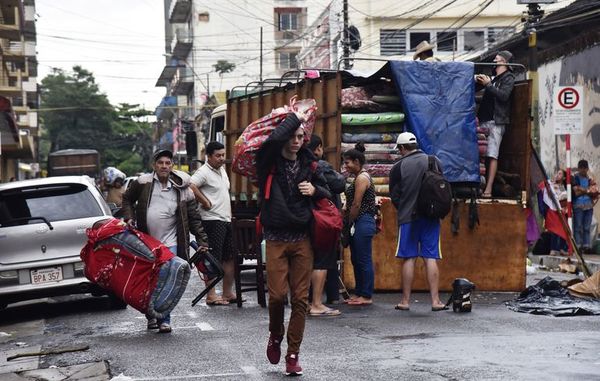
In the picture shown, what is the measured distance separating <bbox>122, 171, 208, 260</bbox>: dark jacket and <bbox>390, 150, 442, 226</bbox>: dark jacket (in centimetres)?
239

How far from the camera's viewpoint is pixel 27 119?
63219mm

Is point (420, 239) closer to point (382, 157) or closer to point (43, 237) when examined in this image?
point (382, 157)

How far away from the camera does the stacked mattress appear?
14.5 metres

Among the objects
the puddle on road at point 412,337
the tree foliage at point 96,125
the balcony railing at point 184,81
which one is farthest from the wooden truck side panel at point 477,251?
the tree foliage at point 96,125

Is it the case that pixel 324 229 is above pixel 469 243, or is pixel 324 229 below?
above

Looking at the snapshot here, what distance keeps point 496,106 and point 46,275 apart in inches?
246

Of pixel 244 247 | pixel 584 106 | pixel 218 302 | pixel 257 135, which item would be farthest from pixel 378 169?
pixel 584 106

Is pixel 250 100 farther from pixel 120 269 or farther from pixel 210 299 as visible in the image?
pixel 120 269

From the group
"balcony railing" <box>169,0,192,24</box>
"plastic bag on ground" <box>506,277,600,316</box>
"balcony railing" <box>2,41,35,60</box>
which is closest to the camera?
"plastic bag on ground" <box>506,277,600,316</box>

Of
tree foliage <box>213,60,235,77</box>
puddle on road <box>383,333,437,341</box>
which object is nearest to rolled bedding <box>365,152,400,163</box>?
puddle on road <box>383,333,437,341</box>

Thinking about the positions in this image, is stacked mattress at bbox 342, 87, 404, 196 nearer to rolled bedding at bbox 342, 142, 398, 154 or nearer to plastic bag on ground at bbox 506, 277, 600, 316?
rolled bedding at bbox 342, 142, 398, 154

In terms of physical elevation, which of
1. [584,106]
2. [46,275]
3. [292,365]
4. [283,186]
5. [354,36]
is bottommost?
[292,365]

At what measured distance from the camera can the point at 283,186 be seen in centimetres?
841

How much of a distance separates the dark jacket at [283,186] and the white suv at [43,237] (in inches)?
206
